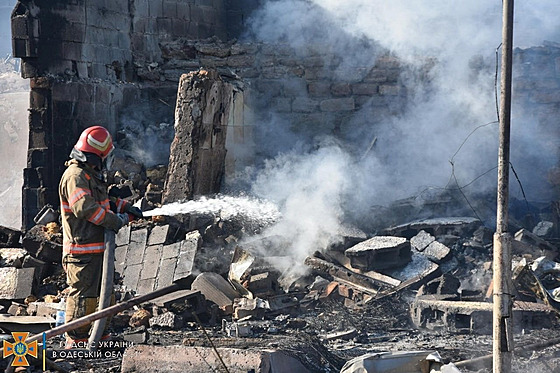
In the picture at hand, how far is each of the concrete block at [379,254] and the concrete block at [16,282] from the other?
3.93 meters

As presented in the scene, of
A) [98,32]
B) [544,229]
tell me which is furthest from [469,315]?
[98,32]

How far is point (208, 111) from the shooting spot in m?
12.1

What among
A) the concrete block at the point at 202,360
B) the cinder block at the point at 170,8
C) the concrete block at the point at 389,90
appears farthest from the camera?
the cinder block at the point at 170,8

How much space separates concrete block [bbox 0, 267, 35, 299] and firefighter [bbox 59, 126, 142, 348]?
2754 millimetres

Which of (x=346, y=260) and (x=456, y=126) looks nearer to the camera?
(x=346, y=260)

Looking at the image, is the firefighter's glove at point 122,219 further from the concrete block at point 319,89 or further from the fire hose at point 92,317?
the concrete block at point 319,89

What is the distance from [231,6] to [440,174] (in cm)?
609

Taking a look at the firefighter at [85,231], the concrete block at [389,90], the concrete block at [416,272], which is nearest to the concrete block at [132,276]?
the firefighter at [85,231]

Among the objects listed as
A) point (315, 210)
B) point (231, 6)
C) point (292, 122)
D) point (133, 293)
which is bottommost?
point (133, 293)

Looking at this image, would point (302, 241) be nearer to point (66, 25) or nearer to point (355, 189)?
point (355, 189)

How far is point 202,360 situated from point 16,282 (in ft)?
14.0

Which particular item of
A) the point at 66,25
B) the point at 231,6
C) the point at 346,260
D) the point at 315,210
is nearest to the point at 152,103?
the point at 66,25

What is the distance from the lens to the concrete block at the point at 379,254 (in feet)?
34.3

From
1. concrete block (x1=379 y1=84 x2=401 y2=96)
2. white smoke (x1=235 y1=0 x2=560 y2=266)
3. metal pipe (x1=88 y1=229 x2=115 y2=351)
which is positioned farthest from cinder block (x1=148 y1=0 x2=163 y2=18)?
metal pipe (x1=88 y1=229 x2=115 y2=351)
